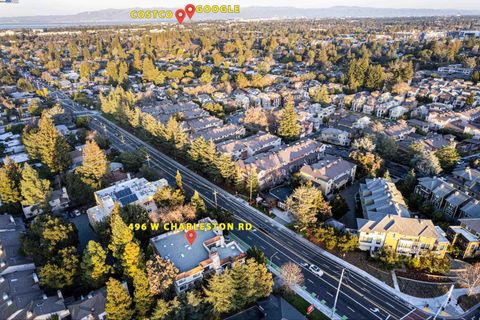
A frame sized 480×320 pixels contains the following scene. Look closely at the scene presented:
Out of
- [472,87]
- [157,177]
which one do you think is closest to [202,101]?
[157,177]

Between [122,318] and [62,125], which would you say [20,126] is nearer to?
[62,125]

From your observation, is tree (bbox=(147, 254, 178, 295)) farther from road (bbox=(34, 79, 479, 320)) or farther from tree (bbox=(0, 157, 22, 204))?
tree (bbox=(0, 157, 22, 204))

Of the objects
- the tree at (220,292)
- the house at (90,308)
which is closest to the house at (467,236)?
the tree at (220,292)

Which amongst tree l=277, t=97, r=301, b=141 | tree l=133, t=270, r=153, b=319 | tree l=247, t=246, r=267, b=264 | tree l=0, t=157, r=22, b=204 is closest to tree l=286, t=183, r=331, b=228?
tree l=247, t=246, r=267, b=264

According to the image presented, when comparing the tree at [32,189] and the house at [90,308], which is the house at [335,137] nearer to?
the tree at [32,189]

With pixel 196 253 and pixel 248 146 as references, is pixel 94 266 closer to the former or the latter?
pixel 196 253

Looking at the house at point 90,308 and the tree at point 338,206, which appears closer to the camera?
the house at point 90,308
